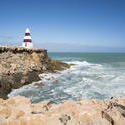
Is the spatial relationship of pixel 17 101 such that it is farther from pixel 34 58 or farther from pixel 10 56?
pixel 34 58

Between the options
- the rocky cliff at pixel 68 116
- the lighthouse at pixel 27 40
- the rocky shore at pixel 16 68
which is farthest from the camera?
the lighthouse at pixel 27 40

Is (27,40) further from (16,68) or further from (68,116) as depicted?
(68,116)

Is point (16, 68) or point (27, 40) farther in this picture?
point (27, 40)

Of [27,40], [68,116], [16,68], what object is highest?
[27,40]

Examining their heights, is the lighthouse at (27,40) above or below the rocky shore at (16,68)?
above

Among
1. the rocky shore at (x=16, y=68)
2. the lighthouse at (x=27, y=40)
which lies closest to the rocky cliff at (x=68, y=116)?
the rocky shore at (x=16, y=68)

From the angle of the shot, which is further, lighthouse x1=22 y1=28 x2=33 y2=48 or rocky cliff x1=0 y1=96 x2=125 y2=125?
lighthouse x1=22 y1=28 x2=33 y2=48

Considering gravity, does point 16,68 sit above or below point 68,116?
below

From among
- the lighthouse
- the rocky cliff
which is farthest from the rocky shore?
the rocky cliff

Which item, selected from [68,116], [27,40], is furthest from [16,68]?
[68,116]

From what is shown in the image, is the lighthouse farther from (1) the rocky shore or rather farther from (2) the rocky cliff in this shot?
(2) the rocky cliff

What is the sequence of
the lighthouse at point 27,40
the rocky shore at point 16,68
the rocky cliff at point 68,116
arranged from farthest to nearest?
the lighthouse at point 27,40
the rocky shore at point 16,68
the rocky cliff at point 68,116

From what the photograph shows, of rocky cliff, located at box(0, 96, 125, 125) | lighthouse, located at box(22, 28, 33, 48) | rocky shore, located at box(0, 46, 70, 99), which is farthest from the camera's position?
lighthouse, located at box(22, 28, 33, 48)

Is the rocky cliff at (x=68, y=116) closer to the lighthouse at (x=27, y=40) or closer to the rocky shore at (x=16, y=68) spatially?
the rocky shore at (x=16, y=68)
